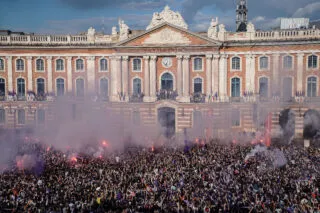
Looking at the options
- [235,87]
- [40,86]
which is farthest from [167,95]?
[40,86]

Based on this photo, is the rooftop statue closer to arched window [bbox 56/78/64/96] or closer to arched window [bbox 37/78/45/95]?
arched window [bbox 56/78/64/96]

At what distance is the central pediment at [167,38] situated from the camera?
167 feet

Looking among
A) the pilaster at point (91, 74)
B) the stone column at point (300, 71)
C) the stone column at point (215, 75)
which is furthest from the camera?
the pilaster at point (91, 74)

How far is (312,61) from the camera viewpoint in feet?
163

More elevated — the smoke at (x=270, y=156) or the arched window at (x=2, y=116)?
the arched window at (x=2, y=116)

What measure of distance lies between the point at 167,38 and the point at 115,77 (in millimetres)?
9718

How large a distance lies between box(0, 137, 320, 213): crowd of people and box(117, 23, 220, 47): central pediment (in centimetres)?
2203

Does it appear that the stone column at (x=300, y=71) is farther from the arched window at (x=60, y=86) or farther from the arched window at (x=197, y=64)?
the arched window at (x=60, y=86)

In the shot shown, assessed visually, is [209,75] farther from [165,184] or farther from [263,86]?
[165,184]

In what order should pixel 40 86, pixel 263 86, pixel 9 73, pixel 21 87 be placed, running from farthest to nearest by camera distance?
pixel 40 86, pixel 21 87, pixel 9 73, pixel 263 86

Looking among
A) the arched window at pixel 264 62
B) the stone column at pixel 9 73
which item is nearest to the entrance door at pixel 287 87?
the arched window at pixel 264 62

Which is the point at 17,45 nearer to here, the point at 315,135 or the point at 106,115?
the point at 106,115

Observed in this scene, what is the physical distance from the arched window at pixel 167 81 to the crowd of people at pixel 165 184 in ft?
71.3

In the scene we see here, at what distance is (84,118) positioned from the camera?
172ft
